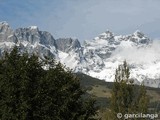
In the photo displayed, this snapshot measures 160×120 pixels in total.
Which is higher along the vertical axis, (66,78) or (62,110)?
(66,78)

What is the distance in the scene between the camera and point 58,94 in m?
62.0

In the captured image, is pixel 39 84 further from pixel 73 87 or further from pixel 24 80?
pixel 73 87

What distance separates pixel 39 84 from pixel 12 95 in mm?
4472

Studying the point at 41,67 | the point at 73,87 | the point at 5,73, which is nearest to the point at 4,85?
the point at 5,73

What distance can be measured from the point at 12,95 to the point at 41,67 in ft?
28.7

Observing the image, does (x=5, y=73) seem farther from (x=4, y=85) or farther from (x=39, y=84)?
(x=39, y=84)

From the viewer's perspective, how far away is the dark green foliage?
5672cm

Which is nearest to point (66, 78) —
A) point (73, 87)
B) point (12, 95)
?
point (73, 87)

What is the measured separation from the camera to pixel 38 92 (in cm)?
5769

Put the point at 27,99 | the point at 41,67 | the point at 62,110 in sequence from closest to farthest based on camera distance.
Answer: the point at 27,99 → the point at 62,110 → the point at 41,67

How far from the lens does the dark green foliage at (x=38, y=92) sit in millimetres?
56719

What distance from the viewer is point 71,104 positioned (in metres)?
62.5

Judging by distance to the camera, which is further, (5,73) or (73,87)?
(73,87)

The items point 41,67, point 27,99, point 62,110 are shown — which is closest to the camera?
point 27,99
